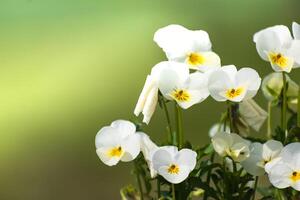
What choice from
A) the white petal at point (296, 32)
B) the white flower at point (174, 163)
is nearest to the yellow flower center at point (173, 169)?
the white flower at point (174, 163)

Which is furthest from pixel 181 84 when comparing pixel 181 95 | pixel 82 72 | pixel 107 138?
pixel 82 72

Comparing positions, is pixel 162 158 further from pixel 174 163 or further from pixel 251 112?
pixel 251 112

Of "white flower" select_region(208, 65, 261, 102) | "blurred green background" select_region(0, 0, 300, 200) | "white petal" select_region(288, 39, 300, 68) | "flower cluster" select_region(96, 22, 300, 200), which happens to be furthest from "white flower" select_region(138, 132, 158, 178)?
"blurred green background" select_region(0, 0, 300, 200)

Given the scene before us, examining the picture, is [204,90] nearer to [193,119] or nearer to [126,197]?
[126,197]

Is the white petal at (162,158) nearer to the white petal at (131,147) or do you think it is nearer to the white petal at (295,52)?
the white petal at (131,147)

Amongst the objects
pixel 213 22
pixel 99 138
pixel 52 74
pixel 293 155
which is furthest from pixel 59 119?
pixel 293 155

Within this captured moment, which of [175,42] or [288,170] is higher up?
[175,42]
